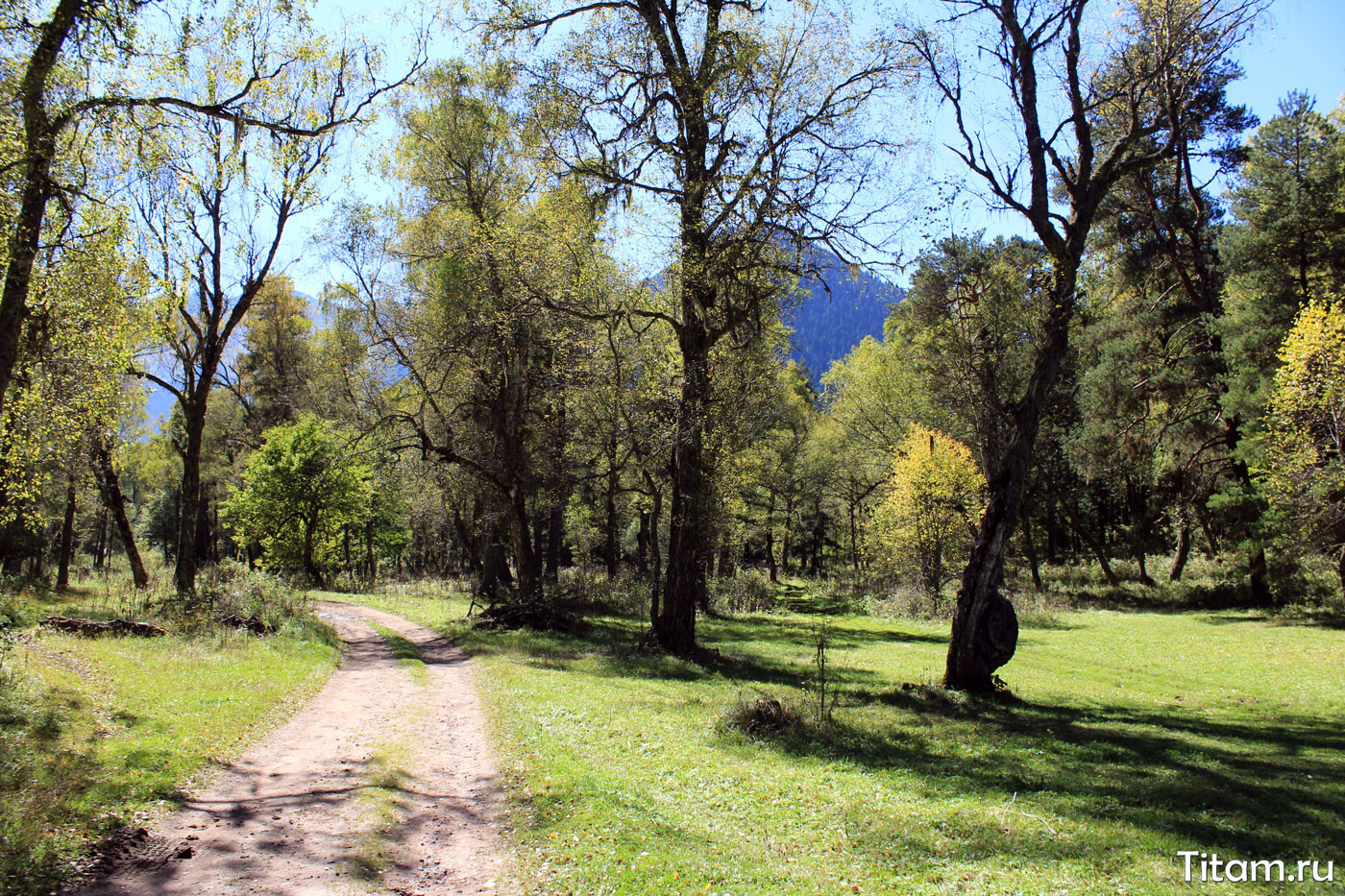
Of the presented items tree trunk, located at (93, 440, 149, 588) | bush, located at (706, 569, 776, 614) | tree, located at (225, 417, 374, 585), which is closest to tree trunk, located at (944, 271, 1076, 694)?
bush, located at (706, 569, 776, 614)

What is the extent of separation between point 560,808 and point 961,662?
8.65 meters

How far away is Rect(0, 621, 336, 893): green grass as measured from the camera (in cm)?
534

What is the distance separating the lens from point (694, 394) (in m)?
16.4

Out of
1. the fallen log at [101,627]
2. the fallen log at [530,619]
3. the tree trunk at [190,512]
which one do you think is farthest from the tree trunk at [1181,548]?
the tree trunk at [190,512]

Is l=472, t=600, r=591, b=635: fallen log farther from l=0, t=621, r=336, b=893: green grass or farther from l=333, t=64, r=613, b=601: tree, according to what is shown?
l=0, t=621, r=336, b=893: green grass

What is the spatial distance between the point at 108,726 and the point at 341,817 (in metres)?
3.47

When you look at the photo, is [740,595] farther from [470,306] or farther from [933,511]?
[470,306]

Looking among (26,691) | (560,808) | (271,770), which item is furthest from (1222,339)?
(26,691)

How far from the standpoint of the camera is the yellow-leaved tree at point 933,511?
104ft

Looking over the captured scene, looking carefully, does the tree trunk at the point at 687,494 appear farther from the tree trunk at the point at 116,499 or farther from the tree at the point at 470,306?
the tree trunk at the point at 116,499

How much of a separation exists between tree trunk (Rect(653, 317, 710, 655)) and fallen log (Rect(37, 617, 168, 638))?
35.4 ft

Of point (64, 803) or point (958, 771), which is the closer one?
point (64, 803)

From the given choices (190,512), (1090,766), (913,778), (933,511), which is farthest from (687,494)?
(933,511)

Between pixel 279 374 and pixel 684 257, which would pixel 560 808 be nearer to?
pixel 684 257
